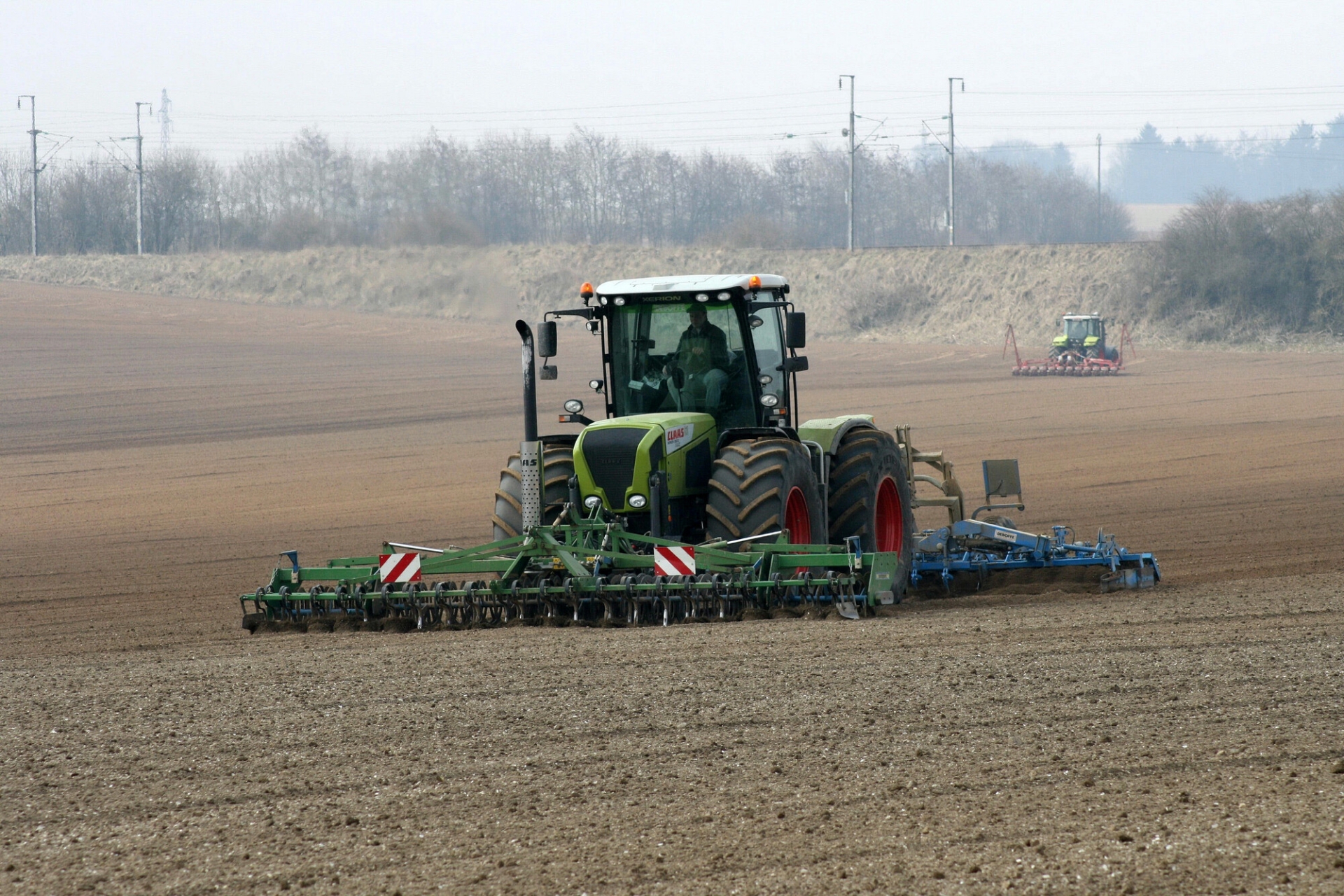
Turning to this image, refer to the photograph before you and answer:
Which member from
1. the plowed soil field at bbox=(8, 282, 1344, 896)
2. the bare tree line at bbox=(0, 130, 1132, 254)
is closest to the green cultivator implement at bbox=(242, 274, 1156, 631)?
the plowed soil field at bbox=(8, 282, 1344, 896)

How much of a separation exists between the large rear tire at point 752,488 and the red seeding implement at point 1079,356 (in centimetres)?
3220

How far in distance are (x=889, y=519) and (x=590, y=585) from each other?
3106mm

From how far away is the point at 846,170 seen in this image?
91875 mm

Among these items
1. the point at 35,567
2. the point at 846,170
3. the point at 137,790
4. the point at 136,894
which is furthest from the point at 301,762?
the point at 846,170

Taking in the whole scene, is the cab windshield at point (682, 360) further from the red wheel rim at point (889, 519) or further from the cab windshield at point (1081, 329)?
the cab windshield at point (1081, 329)

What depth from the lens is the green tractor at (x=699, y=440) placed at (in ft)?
30.2

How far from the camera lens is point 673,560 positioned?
8.83m

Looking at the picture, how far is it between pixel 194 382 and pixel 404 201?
668 cm

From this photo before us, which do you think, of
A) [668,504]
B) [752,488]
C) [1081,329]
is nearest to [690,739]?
[752,488]

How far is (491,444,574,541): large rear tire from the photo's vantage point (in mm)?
9688

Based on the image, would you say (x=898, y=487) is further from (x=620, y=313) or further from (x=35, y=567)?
(x=35, y=567)

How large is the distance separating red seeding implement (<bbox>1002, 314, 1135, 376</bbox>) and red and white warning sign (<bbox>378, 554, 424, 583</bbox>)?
1299 inches

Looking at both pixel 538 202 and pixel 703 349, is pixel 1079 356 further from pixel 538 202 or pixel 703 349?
pixel 703 349

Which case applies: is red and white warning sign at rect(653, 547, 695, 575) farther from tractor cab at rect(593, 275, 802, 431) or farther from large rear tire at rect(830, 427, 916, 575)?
large rear tire at rect(830, 427, 916, 575)
